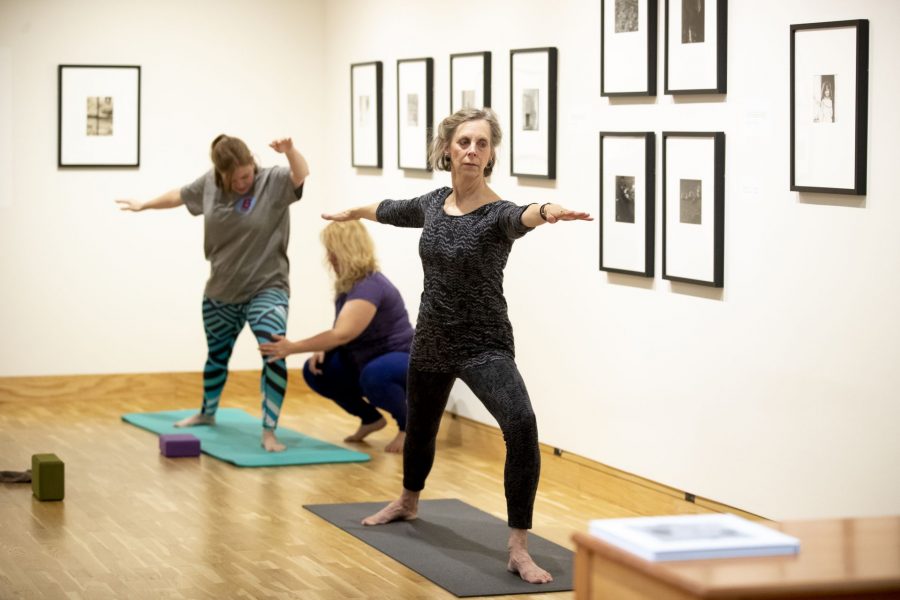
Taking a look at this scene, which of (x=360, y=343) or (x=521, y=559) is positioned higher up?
(x=360, y=343)

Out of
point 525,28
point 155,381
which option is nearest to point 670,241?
point 525,28

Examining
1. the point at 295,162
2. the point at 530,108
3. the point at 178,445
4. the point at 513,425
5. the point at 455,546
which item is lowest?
the point at 455,546

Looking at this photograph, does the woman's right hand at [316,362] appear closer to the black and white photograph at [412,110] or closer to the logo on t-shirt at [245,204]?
the logo on t-shirt at [245,204]

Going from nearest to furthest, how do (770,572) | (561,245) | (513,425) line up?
(770,572) → (513,425) → (561,245)

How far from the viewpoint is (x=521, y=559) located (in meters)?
4.57

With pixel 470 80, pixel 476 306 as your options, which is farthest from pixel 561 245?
pixel 476 306

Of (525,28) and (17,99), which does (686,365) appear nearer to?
(525,28)

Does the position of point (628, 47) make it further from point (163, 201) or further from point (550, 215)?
point (163, 201)

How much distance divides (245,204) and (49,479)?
1734mm

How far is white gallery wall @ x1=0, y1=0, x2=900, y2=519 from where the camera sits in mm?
4539

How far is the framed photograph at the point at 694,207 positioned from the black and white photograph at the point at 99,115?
13.0ft

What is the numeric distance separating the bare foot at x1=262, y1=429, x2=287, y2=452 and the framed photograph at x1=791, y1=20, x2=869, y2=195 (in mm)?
2972

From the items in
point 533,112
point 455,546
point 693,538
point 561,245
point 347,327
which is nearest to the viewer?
point 693,538

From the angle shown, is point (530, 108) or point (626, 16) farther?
point (530, 108)
